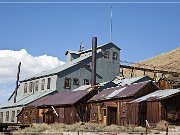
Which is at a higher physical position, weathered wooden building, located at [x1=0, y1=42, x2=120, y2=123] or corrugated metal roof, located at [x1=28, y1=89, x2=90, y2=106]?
weathered wooden building, located at [x1=0, y1=42, x2=120, y2=123]

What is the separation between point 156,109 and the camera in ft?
101

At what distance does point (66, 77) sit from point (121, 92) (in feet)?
59.0

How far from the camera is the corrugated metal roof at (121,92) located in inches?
1340

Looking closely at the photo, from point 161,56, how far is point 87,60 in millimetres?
58514

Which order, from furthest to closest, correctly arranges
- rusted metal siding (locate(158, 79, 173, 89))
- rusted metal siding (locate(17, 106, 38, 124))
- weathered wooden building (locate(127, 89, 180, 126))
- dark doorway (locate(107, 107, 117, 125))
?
rusted metal siding (locate(17, 106, 38, 124)) < rusted metal siding (locate(158, 79, 173, 89)) < dark doorway (locate(107, 107, 117, 125)) < weathered wooden building (locate(127, 89, 180, 126))

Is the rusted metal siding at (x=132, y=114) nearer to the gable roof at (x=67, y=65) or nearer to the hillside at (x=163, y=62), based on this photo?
the gable roof at (x=67, y=65)

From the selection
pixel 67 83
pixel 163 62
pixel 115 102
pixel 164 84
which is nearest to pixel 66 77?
pixel 67 83

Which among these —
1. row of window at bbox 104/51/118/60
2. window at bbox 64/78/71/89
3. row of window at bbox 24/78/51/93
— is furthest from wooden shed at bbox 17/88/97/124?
row of window at bbox 104/51/118/60

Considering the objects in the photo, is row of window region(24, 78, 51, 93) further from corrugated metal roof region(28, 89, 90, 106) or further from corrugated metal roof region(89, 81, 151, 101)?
corrugated metal roof region(89, 81, 151, 101)

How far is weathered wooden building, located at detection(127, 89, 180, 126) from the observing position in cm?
3034

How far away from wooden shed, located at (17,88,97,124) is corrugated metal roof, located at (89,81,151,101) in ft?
5.31

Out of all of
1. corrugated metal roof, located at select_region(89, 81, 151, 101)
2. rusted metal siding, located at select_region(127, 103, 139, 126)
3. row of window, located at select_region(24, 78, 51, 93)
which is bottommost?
rusted metal siding, located at select_region(127, 103, 139, 126)

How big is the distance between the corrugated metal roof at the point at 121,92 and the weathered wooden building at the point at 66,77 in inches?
504

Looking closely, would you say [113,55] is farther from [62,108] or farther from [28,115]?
[62,108]
